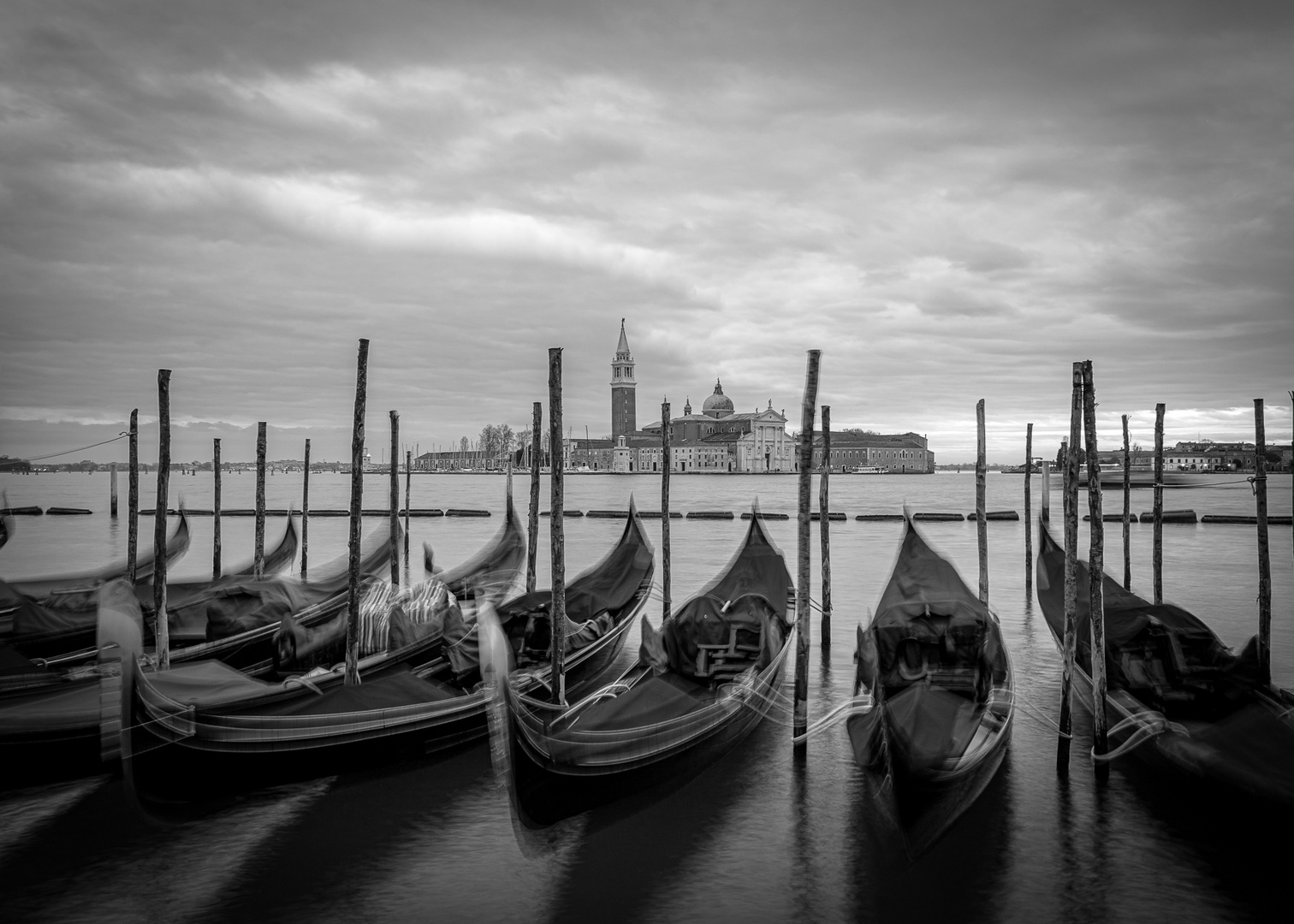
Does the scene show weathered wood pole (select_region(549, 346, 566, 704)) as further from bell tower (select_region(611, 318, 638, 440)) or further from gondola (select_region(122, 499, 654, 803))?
bell tower (select_region(611, 318, 638, 440))

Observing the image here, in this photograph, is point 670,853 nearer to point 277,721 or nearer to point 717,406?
point 277,721

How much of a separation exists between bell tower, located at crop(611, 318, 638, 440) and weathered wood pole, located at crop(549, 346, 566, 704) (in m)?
90.8

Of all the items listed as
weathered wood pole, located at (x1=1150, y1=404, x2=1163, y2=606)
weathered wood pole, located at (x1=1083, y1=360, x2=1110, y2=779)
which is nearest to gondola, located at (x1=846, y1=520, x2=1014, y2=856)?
weathered wood pole, located at (x1=1083, y1=360, x2=1110, y2=779)

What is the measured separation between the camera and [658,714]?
4.91 m

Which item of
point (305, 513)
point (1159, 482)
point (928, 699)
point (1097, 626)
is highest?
point (1159, 482)

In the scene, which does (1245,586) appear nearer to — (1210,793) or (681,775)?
(1210,793)

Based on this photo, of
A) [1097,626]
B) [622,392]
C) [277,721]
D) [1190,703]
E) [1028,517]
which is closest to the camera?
[277,721]

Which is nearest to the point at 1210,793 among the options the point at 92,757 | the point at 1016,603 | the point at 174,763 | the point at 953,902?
the point at 953,902

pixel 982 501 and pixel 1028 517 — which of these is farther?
pixel 1028 517

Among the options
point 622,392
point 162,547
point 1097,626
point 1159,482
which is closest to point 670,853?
point 1097,626

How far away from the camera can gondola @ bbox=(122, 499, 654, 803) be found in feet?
14.5

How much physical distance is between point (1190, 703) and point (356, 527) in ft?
18.5

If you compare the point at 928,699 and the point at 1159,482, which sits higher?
the point at 1159,482

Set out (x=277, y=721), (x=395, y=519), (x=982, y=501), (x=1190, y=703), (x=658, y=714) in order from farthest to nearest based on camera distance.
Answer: (x=395, y=519), (x=982, y=501), (x=1190, y=703), (x=658, y=714), (x=277, y=721)
